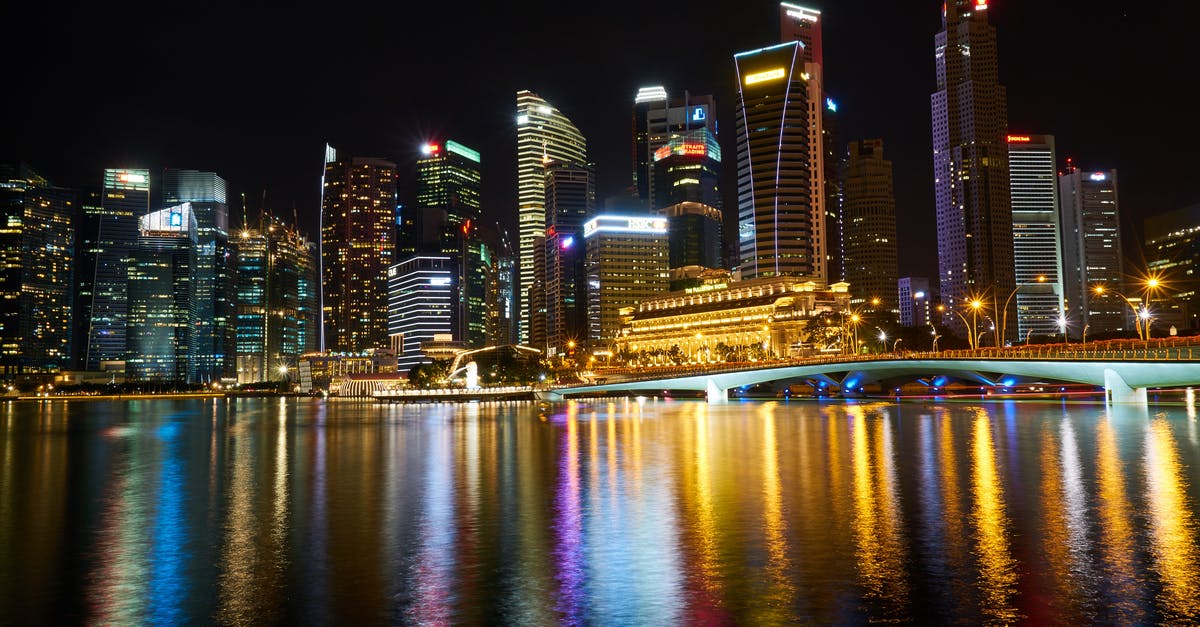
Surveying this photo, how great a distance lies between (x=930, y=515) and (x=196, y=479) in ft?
94.0

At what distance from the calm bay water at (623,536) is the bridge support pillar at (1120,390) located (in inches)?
1448

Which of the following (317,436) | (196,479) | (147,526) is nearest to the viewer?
(147,526)

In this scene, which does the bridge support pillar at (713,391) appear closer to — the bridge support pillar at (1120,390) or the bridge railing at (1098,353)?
the bridge railing at (1098,353)

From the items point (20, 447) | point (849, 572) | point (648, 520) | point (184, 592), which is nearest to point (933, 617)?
point (849, 572)

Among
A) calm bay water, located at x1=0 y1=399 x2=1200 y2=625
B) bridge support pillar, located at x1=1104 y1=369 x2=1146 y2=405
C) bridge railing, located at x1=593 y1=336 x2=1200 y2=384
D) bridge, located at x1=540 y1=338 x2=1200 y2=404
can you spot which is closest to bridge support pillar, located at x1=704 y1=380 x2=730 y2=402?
bridge, located at x1=540 y1=338 x2=1200 y2=404

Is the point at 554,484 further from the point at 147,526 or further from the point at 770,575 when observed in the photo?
the point at 770,575

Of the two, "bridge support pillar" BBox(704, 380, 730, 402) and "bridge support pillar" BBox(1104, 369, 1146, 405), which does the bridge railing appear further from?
"bridge support pillar" BBox(704, 380, 730, 402)

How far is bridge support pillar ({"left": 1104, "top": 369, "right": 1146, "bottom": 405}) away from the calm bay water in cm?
3677

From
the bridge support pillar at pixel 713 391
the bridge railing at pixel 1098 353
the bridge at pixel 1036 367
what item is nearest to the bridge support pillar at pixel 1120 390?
the bridge at pixel 1036 367

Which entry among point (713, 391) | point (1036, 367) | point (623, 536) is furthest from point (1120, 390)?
point (623, 536)

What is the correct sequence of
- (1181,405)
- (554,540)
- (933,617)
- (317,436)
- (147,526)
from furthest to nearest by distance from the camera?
(1181,405), (317,436), (147,526), (554,540), (933,617)

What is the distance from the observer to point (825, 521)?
21.8 m

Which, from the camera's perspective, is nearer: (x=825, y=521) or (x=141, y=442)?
(x=825, y=521)

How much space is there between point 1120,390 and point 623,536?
75422mm
